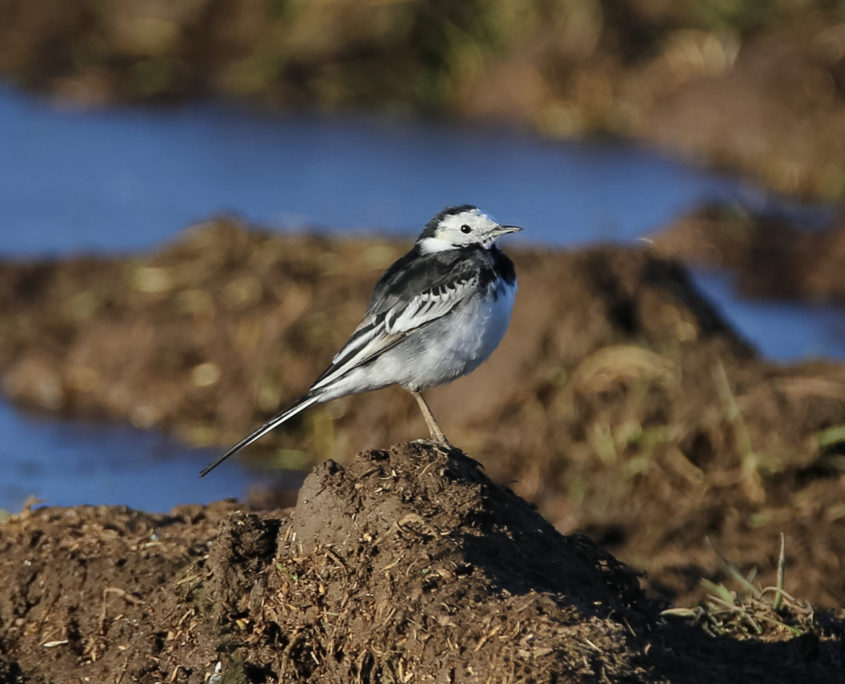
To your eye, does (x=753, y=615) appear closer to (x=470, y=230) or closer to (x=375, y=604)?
(x=375, y=604)

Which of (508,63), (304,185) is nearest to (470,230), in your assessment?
(304,185)

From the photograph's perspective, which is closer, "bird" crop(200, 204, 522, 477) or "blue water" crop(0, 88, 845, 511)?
"bird" crop(200, 204, 522, 477)

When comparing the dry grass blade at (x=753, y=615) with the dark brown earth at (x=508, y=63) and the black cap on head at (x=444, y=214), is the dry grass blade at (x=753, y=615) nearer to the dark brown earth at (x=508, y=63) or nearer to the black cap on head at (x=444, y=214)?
the black cap on head at (x=444, y=214)

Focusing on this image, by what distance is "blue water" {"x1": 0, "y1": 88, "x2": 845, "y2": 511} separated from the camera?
46.8ft

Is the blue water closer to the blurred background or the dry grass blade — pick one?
the blurred background

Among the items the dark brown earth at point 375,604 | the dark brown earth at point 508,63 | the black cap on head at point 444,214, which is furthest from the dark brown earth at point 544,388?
the dark brown earth at point 508,63

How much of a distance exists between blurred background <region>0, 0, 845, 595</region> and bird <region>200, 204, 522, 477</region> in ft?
7.90

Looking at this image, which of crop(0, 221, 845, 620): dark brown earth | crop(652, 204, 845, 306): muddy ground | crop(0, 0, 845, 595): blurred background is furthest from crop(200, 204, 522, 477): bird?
crop(652, 204, 845, 306): muddy ground

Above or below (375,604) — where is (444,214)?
above

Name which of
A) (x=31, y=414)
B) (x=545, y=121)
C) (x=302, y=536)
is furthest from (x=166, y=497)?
(x=545, y=121)

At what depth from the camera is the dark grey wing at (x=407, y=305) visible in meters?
7.77

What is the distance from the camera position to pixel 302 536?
20.2 feet

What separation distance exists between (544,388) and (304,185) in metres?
6.50

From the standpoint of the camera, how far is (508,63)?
1930 centimetres
